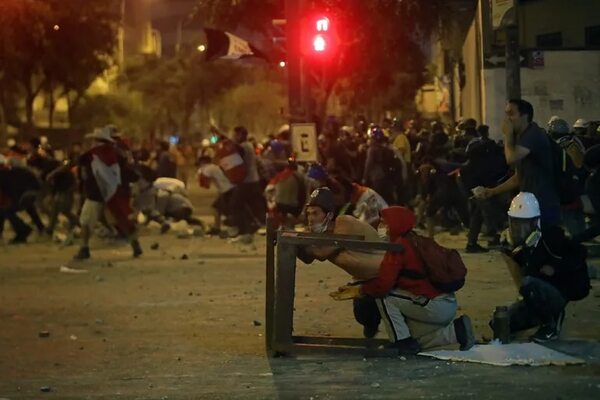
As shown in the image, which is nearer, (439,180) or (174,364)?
(174,364)

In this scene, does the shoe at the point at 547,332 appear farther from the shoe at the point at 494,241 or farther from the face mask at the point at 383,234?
the shoe at the point at 494,241

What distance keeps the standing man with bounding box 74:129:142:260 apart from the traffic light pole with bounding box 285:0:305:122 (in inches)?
172

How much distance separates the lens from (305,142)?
1833cm

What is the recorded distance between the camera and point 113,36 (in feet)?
155

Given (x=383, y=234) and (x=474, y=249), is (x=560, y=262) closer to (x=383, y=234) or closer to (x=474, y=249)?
(x=383, y=234)

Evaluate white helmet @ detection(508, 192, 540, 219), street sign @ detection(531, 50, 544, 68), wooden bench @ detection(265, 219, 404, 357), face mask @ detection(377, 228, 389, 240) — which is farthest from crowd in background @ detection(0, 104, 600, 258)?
white helmet @ detection(508, 192, 540, 219)

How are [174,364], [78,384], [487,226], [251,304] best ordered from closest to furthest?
1. [78,384]
2. [174,364]
3. [251,304]
4. [487,226]

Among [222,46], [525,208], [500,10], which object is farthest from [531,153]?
[222,46]

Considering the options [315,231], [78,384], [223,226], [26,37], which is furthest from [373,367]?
[26,37]

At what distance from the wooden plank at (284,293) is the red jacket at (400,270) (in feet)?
1.89

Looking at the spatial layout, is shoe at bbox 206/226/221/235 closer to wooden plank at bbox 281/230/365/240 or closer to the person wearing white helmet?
wooden plank at bbox 281/230/365/240

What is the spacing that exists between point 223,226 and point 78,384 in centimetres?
1319

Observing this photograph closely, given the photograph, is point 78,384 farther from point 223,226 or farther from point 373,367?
point 223,226

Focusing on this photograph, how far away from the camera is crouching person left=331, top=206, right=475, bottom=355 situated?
840 centimetres
